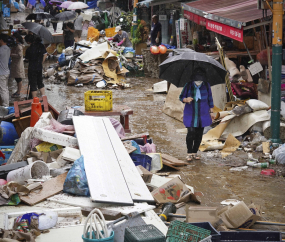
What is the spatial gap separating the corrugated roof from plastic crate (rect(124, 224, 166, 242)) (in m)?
6.28

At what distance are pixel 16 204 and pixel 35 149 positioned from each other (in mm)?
1806

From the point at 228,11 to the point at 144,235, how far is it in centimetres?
807

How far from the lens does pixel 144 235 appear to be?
132 inches

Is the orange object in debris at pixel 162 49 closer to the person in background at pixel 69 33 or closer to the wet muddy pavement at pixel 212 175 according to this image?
the wet muddy pavement at pixel 212 175

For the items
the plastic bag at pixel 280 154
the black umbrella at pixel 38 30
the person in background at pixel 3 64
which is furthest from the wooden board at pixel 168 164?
the black umbrella at pixel 38 30

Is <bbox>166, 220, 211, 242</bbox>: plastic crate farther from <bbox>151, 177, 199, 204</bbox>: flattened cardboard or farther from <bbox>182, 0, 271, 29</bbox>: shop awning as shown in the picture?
<bbox>182, 0, 271, 29</bbox>: shop awning

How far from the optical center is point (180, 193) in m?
5.57

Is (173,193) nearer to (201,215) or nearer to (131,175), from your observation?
(131,175)

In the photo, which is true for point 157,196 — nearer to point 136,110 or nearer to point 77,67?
point 136,110

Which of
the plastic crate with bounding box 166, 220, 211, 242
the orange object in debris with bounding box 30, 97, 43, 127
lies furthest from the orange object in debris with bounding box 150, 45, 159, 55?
the plastic crate with bounding box 166, 220, 211, 242

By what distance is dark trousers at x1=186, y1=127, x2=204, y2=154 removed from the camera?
7.32m

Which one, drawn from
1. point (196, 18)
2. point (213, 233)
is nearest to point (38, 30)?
point (196, 18)

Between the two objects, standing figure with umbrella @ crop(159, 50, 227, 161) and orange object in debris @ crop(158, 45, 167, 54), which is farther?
orange object in debris @ crop(158, 45, 167, 54)

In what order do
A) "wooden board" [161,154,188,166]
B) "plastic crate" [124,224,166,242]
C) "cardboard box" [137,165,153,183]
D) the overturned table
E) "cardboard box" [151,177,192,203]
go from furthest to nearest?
1. the overturned table
2. "wooden board" [161,154,188,166]
3. "cardboard box" [137,165,153,183]
4. "cardboard box" [151,177,192,203]
5. "plastic crate" [124,224,166,242]
